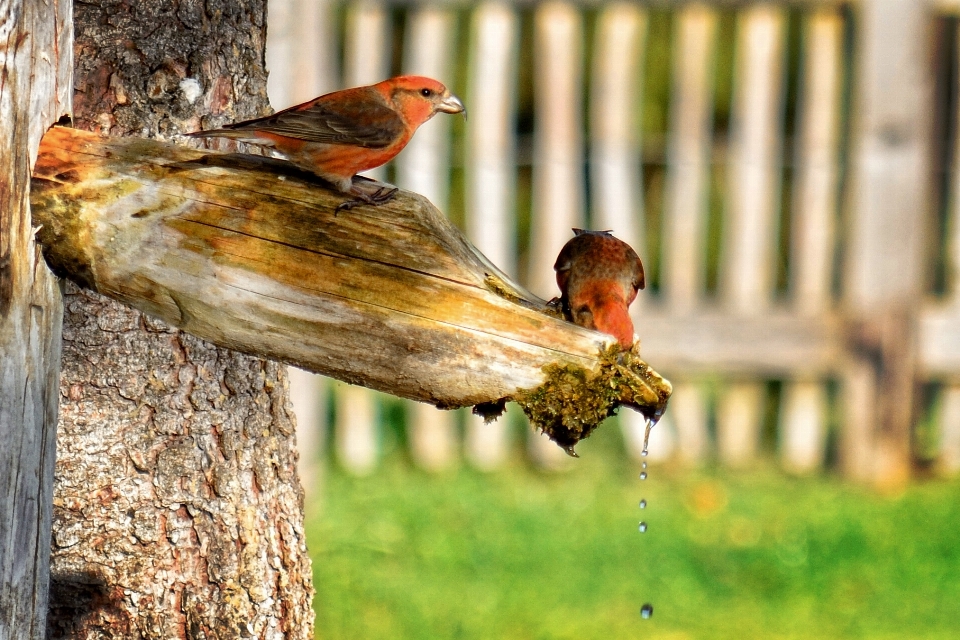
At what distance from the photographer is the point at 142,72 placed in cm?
312

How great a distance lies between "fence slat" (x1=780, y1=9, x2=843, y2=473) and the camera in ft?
27.1

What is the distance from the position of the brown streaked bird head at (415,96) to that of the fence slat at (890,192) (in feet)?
16.4

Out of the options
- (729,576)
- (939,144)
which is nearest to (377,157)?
(729,576)

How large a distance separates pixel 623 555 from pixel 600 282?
12.7 feet

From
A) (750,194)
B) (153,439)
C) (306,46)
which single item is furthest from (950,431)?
(153,439)

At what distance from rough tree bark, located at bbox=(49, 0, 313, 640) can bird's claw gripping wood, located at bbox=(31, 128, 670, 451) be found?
0.48 meters

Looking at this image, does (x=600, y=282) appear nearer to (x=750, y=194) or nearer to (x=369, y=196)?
(x=369, y=196)

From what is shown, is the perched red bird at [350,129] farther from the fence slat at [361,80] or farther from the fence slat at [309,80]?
the fence slat at [361,80]

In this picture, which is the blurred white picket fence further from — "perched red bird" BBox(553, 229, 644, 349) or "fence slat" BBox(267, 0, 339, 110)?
"perched red bird" BBox(553, 229, 644, 349)

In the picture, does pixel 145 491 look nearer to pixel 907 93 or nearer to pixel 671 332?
pixel 671 332

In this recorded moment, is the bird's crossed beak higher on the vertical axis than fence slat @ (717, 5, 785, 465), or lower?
lower

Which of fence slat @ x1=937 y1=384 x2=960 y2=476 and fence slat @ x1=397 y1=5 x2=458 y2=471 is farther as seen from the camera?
fence slat @ x1=937 y1=384 x2=960 y2=476

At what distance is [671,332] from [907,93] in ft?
7.13

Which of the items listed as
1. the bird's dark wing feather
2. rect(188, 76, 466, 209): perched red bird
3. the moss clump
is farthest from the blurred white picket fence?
the moss clump
